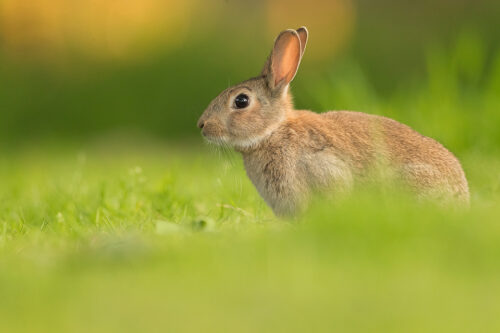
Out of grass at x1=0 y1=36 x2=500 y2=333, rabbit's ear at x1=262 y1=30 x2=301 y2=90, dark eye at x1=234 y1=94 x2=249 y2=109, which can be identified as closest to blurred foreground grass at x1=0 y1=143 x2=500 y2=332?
grass at x1=0 y1=36 x2=500 y2=333

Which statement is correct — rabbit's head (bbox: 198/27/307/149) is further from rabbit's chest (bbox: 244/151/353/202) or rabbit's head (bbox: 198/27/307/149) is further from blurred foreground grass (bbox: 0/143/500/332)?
blurred foreground grass (bbox: 0/143/500/332)

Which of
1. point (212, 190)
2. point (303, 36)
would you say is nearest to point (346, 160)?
point (303, 36)

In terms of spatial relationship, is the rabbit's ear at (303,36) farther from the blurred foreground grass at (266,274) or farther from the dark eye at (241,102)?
the blurred foreground grass at (266,274)

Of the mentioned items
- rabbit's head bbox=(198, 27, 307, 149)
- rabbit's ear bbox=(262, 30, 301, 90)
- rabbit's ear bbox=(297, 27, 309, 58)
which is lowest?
rabbit's head bbox=(198, 27, 307, 149)

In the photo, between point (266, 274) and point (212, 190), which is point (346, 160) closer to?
point (212, 190)

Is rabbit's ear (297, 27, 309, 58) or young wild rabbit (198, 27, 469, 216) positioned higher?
rabbit's ear (297, 27, 309, 58)

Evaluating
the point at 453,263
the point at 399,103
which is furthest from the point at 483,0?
the point at 453,263

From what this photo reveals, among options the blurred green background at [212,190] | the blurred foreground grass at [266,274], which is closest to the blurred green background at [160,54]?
the blurred green background at [212,190]

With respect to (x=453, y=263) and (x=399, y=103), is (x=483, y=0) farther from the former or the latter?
(x=453, y=263)
